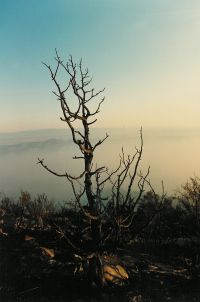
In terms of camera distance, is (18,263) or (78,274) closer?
(78,274)

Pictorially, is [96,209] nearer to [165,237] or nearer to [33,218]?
[165,237]

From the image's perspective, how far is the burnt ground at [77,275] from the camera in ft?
39.0

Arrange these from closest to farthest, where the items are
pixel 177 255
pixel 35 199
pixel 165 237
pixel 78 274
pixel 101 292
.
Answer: pixel 101 292 → pixel 78 274 → pixel 177 255 → pixel 165 237 → pixel 35 199

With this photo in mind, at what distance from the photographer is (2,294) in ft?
39.9

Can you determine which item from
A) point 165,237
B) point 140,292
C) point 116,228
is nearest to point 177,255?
point 165,237

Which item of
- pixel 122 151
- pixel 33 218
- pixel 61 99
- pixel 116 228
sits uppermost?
pixel 61 99

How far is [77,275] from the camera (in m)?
12.8

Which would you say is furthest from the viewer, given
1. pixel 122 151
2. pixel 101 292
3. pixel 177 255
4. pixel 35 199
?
pixel 35 199

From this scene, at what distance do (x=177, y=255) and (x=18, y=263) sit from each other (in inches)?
250

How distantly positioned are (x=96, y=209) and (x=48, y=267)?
10.7 ft

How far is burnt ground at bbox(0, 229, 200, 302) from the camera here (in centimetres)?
1188

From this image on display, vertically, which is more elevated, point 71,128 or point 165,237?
point 71,128

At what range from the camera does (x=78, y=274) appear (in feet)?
41.9

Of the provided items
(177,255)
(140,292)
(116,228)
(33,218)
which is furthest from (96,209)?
(33,218)
